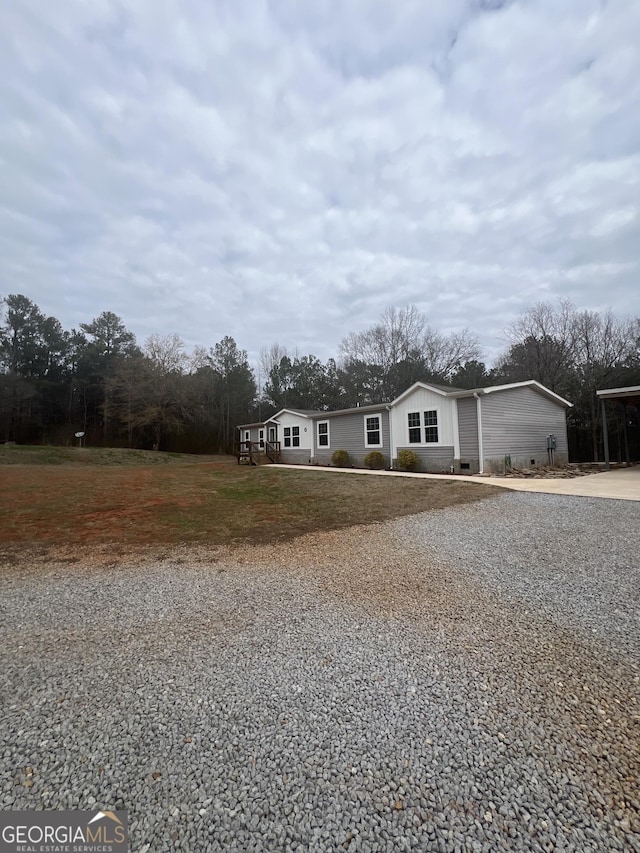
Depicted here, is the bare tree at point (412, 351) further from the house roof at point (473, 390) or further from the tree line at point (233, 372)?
the house roof at point (473, 390)

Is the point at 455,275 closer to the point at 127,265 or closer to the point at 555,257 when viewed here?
the point at 555,257

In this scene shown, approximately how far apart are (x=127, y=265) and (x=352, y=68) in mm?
12587

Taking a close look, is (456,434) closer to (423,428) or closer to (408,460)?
(423,428)

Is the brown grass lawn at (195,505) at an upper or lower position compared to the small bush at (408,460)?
lower

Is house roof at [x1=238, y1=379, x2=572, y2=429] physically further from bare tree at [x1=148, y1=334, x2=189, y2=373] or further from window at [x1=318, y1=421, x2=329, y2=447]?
bare tree at [x1=148, y1=334, x2=189, y2=373]

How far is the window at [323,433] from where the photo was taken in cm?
1775

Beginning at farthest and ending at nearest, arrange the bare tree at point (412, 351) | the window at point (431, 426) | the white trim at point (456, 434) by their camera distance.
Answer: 1. the bare tree at point (412, 351)
2. the window at point (431, 426)
3. the white trim at point (456, 434)

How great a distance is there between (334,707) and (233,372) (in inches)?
1271

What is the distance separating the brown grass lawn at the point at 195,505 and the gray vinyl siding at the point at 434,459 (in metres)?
3.00

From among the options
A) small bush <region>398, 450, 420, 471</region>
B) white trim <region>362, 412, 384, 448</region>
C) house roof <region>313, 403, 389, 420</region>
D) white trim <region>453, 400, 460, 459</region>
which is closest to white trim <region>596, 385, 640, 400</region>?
white trim <region>453, 400, 460, 459</region>

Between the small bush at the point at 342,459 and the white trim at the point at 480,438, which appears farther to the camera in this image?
the small bush at the point at 342,459

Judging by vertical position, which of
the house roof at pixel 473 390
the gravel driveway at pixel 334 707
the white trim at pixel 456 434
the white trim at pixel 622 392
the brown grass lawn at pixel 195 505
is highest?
the house roof at pixel 473 390

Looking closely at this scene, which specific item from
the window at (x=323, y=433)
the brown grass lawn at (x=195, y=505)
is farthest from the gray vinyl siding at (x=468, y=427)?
the window at (x=323, y=433)

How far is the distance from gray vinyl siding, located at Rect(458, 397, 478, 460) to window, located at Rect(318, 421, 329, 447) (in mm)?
6770
